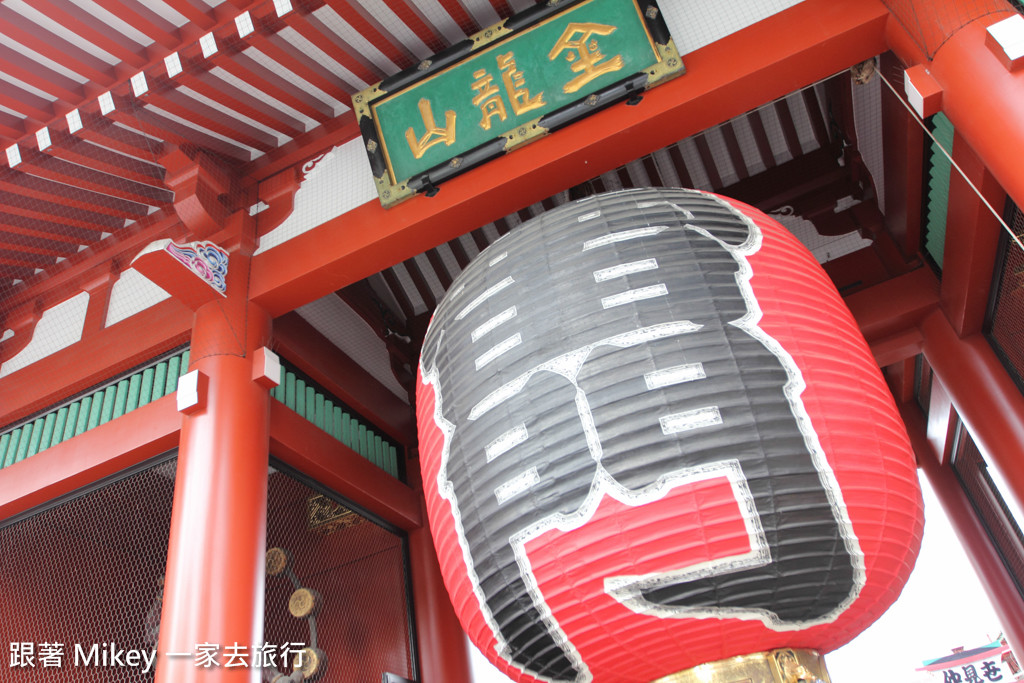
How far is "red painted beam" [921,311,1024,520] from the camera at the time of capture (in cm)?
367

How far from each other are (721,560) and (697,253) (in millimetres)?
744

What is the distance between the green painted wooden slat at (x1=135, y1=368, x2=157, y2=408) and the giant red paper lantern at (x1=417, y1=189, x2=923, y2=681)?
2535mm

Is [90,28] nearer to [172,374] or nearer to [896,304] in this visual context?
[172,374]

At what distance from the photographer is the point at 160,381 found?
3.75 m

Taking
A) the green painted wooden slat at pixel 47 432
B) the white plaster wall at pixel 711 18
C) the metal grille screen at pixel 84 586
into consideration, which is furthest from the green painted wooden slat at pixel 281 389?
the white plaster wall at pixel 711 18

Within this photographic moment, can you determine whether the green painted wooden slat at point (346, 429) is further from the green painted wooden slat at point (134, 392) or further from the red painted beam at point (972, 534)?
the red painted beam at point (972, 534)

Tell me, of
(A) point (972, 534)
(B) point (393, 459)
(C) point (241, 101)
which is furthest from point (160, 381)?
(A) point (972, 534)

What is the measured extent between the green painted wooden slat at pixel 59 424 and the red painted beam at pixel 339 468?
4.26ft

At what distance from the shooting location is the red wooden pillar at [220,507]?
2682 mm

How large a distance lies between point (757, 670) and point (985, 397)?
3109mm

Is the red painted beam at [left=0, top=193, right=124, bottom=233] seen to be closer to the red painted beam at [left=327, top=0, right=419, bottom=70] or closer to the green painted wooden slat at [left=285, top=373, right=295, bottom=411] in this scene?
the green painted wooden slat at [left=285, top=373, right=295, bottom=411]

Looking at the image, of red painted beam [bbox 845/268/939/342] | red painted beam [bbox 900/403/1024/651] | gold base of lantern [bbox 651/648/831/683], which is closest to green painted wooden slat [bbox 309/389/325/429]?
gold base of lantern [bbox 651/648/831/683]

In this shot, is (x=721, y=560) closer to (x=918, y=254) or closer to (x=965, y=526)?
(x=918, y=254)

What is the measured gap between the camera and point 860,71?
310 centimetres
